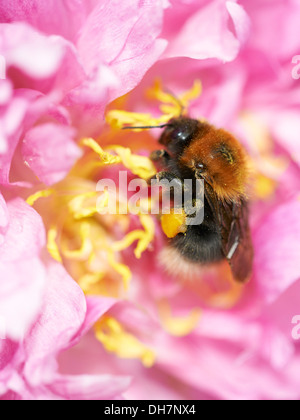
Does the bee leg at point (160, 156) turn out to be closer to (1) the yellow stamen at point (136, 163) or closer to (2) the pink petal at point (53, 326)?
(1) the yellow stamen at point (136, 163)

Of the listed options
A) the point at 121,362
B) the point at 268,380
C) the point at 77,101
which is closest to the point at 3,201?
the point at 77,101

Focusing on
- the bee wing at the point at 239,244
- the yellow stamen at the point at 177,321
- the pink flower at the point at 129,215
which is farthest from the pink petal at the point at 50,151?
the yellow stamen at the point at 177,321

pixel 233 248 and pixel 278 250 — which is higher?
pixel 233 248

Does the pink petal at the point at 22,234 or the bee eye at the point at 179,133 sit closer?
the pink petal at the point at 22,234

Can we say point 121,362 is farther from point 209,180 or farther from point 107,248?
point 209,180

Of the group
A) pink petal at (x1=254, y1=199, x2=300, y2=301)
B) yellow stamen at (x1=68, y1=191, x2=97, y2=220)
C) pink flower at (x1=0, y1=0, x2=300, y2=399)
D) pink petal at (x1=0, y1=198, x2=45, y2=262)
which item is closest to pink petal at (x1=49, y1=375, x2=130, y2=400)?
pink flower at (x1=0, y1=0, x2=300, y2=399)

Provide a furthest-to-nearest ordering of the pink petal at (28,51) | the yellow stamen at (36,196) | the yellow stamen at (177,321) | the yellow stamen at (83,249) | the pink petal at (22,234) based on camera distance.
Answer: the yellow stamen at (177,321) → the yellow stamen at (83,249) → the yellow stamen at (36,196) → the pink petal at (22,234) → the pink petal at (28,51)

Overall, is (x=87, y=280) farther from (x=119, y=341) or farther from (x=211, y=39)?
(x=211, y=39)

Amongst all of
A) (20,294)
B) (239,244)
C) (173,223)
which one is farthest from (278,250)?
(20,294)
